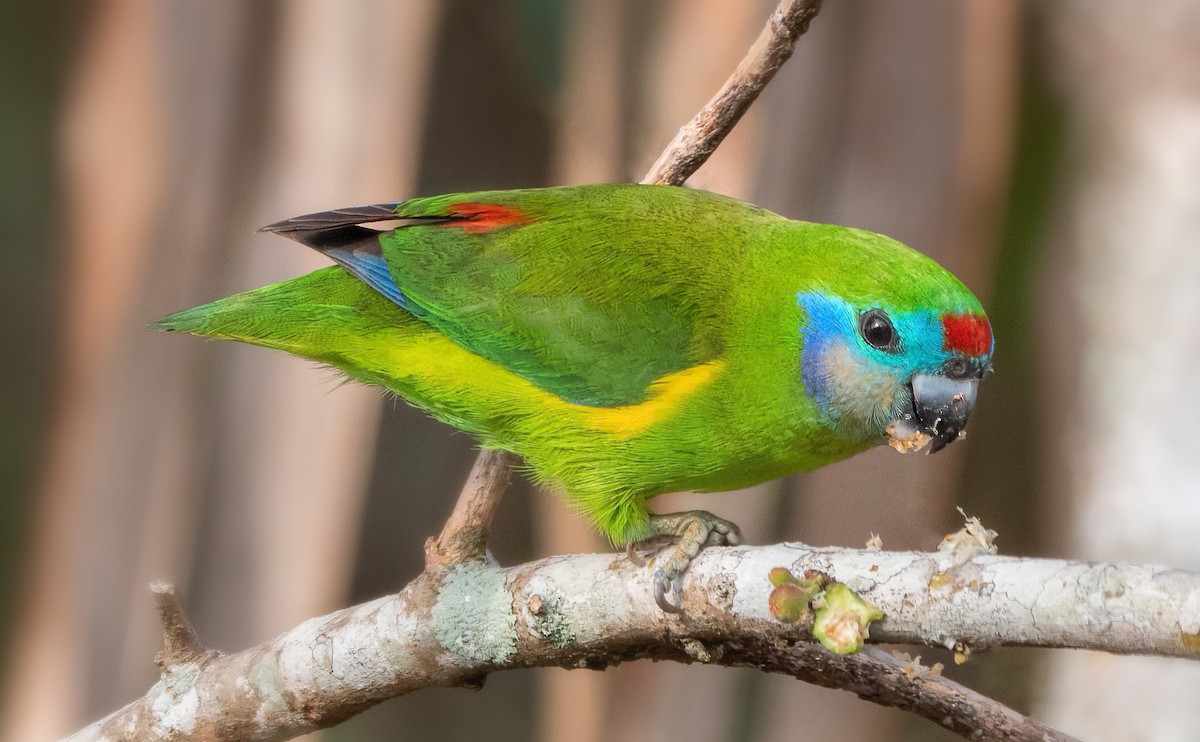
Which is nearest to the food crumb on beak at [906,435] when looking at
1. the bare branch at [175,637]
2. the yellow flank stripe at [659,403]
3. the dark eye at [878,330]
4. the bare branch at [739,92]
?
the dark eye at [878,330]

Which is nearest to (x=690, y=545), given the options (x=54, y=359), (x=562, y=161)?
(x=562, y=161)

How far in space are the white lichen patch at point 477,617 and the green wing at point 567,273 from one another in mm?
354

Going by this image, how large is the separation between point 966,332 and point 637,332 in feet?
1.65

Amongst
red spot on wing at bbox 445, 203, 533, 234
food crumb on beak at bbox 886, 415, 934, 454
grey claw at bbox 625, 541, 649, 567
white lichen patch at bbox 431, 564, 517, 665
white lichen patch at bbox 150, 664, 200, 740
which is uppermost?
red spot on wing at bbox 445, 203, 533, 234

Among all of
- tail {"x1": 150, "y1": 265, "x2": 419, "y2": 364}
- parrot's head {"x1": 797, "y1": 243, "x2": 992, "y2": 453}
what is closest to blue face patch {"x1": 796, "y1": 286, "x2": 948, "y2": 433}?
parrot's head {"x1": 797, "y1": 243, "x2": 992, "y2": 453}

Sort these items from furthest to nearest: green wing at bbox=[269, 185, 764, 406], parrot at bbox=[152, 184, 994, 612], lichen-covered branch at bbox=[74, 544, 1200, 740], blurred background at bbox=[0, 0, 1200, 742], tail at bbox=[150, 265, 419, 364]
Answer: blurred background at bbox=[0, 0, 1200, 742]
tail at bbox=[150, 265, 419, 364]
green wing at bbox=[269, 185, 764, 406]
parrot at bbox=[152, 184, 994, 612]
lichen-covered branch at bbox=[74, 544, 1200, 740]

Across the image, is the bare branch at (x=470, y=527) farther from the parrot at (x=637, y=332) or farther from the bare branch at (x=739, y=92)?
the bare branch at (x=739, y=92)

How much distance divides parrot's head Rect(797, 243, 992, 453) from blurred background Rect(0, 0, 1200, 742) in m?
1.15

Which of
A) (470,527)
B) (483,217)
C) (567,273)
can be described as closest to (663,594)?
(470,527)

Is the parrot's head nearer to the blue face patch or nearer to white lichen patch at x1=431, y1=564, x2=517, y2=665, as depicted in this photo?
the blue face patch

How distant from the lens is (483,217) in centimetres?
181

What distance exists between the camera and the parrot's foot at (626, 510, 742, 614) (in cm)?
125

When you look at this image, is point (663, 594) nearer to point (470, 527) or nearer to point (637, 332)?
point (470, 527)

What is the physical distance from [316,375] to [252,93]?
0.76 meters
